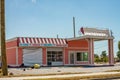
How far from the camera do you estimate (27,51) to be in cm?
4750

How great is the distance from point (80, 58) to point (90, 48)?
215 inches

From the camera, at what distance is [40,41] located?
48.0 meters

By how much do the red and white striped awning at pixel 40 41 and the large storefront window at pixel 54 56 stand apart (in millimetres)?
1871

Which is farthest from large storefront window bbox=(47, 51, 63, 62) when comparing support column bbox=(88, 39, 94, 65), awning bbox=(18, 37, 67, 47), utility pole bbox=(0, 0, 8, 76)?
utility pole bbox=(0, 0, 8, 76)

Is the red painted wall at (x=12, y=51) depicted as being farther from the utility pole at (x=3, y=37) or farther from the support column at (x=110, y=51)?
the utility pole at (x=3, y=37)

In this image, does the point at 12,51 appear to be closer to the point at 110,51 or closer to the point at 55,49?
the point at 55,49

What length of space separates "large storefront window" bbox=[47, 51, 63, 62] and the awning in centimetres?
179

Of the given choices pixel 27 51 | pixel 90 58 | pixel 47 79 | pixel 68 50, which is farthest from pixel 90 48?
pixel 47 79

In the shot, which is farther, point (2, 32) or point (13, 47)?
point (13, 47)

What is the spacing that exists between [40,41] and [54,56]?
424 centimetres

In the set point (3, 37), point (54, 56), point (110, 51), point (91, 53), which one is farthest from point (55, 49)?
point (3, 37)

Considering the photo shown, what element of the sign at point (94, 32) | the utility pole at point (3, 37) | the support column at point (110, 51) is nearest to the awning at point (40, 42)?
the sign at point (94, 32)

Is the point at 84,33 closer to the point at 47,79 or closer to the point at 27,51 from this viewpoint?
the point at 27,51

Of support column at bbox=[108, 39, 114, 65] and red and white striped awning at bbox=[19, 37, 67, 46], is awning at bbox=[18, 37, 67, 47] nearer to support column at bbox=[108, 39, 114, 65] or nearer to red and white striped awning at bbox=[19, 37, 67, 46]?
red and white striped awning at bbox=[19, 37, 67, 46]
